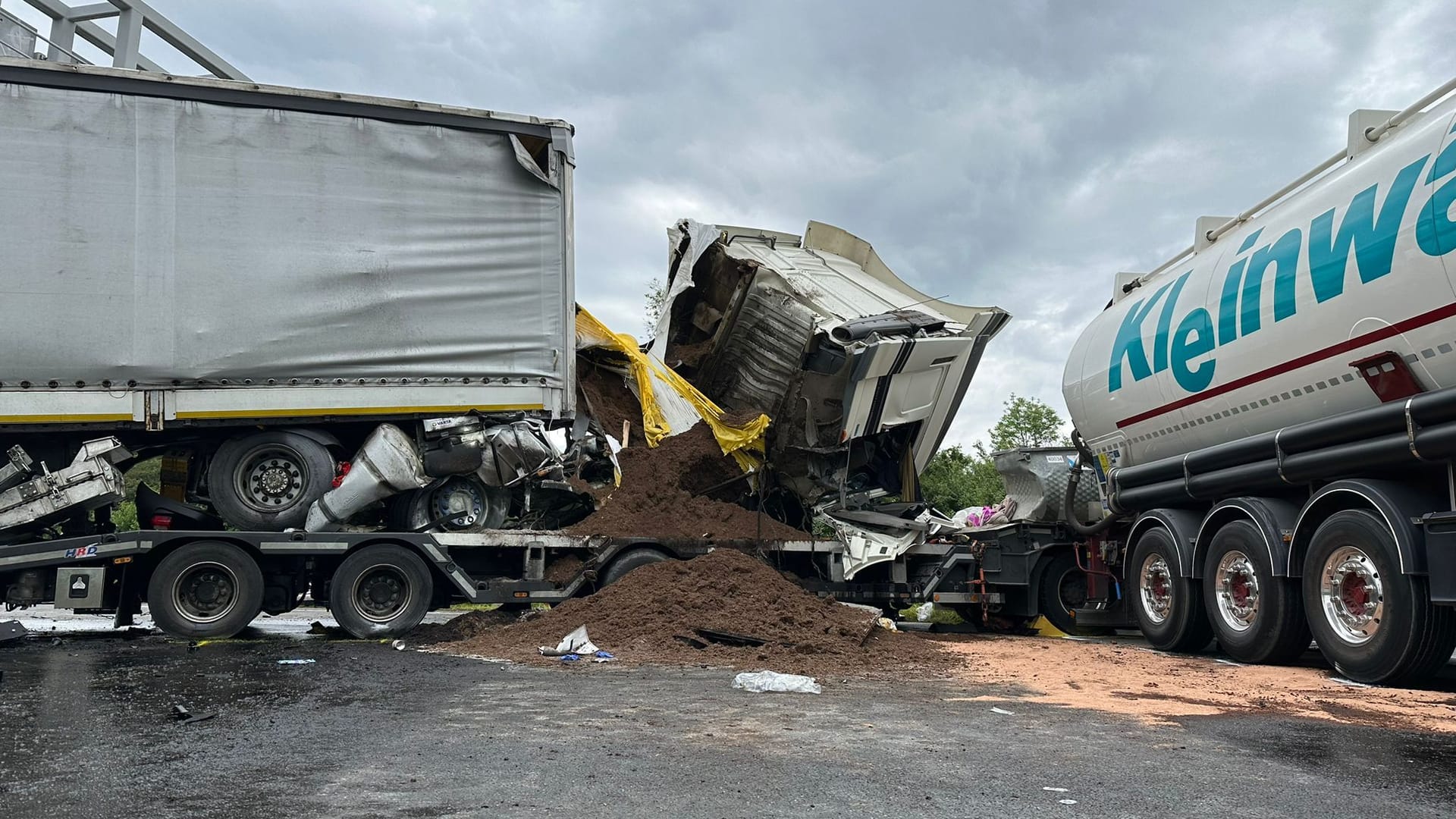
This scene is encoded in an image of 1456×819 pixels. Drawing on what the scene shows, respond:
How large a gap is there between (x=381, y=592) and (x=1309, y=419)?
23.5 feet

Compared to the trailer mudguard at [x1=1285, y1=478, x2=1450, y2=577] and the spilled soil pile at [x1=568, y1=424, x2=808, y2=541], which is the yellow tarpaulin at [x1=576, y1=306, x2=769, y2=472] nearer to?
the spilled soil pile at [x1=568, y1=424, x2=808, y2=541]

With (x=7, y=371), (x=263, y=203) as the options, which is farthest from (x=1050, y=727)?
(x=7, y=371)

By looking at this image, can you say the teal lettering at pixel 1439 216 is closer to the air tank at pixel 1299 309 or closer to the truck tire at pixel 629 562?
the air tank at pixel 1299 309

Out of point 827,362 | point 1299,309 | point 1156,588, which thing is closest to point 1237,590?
point 1156,588

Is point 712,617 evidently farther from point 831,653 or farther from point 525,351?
point 525,351

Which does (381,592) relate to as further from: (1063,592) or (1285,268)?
(1285,268)

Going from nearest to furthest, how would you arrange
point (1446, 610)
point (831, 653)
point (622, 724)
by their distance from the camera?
point (622, 724)
point (1446, 610)
point (831, 653)

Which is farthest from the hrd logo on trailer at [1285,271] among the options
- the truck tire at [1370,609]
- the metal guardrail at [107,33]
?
the metal guardrail at [107,33]

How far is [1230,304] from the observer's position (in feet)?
26.2

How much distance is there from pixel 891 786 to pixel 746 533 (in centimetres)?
610

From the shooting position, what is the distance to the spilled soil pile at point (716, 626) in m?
7.76

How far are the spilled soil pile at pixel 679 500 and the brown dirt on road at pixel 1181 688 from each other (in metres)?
2.20

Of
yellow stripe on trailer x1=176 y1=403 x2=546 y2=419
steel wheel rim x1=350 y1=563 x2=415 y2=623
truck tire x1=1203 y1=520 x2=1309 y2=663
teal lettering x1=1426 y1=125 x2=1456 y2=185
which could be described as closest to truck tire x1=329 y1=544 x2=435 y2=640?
steel wheel rim x1=350 y1=563 x2=415 y2=623

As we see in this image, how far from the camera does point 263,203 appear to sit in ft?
29.2
